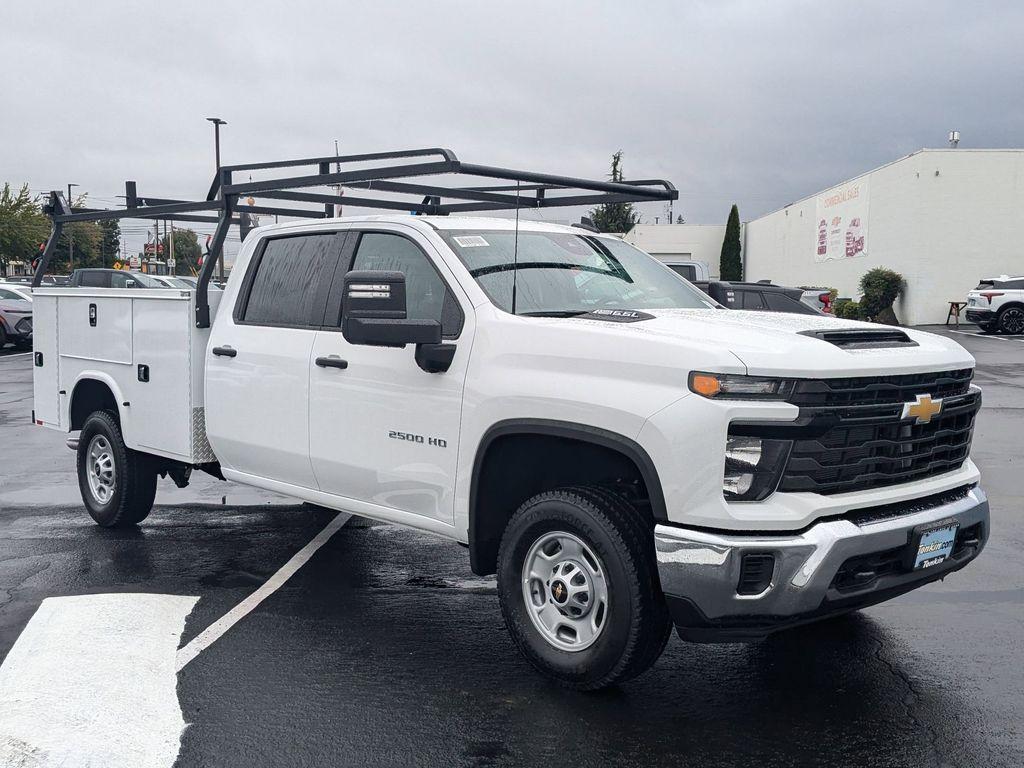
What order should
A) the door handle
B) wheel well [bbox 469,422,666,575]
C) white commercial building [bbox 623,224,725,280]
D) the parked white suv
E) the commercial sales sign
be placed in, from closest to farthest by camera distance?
1. wheel well [bbox 469,422,666,575]
2. the door handle
3. the parked white suv
4. the commercial sales sign
5. white commercial building [bbox 623,224,725,280]

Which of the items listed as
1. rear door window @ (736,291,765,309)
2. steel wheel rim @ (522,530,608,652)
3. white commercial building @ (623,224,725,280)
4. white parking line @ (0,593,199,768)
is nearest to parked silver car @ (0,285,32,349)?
rear door window @ (736,291,765,309)

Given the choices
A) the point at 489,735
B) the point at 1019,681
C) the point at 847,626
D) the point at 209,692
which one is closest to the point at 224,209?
the point at 209,692

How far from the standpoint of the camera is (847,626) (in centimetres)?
530

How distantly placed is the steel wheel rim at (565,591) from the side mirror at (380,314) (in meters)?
1.04

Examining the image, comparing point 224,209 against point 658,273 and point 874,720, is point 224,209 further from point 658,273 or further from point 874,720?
point 874,720

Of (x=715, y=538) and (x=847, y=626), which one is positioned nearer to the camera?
(x=715, y=538)

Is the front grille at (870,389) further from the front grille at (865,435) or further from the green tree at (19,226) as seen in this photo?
the green tree at (19,226)

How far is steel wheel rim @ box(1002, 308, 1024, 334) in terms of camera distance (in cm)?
2923

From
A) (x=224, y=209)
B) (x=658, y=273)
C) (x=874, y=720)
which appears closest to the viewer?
(x=874, y=720)

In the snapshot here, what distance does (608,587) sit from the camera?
415 cm

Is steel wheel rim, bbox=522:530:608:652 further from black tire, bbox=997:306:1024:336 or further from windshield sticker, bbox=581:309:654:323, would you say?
black tire, bbox=997:306:1024:336

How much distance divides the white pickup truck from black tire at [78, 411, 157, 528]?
45.0 inches

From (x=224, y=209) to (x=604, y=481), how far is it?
10.4ft

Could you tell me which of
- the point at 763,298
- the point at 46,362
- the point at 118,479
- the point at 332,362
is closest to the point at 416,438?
the point at 332,362
